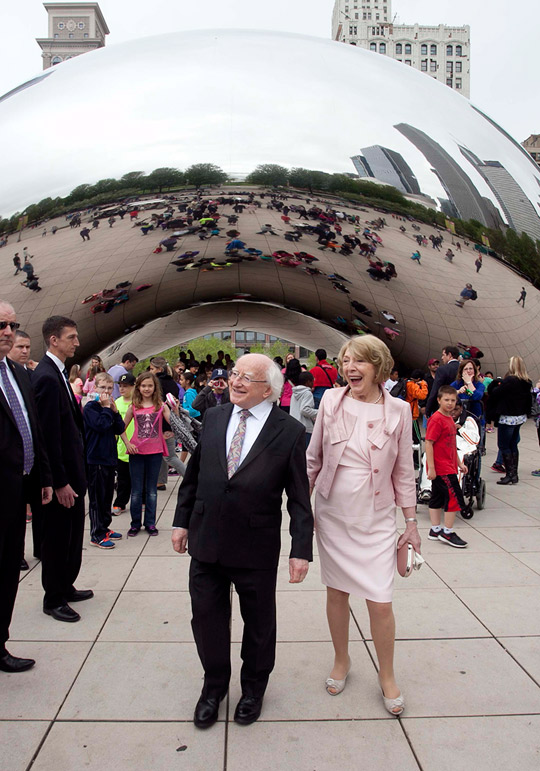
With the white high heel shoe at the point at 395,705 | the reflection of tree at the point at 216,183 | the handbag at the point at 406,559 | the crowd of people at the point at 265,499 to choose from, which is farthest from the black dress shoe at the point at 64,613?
the reflection of tree at the point at 216,183

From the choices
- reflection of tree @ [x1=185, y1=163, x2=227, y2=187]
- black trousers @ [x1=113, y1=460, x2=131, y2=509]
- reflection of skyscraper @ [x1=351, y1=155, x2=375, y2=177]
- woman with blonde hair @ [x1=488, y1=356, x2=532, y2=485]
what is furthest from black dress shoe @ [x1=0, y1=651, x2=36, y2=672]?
reflection of skyscraper @ [x1=351, y1=155, x2=375, y2=177]

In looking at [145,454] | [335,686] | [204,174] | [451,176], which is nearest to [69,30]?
[204,174]

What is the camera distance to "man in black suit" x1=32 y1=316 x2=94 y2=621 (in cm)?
314

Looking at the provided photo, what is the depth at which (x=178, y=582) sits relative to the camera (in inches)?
149

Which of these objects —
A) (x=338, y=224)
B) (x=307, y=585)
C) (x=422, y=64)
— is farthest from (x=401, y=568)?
(x=422, y=64)

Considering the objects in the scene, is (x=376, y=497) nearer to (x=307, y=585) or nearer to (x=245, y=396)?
(x=245, y=396)

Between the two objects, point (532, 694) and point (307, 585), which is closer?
point (532, 694)

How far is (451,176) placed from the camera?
7.31 meters

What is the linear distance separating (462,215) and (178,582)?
586cm

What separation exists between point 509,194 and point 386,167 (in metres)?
1.80

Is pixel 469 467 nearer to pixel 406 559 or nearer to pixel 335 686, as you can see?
pixel 406 559

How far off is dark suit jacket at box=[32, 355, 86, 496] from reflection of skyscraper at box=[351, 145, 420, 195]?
523cm

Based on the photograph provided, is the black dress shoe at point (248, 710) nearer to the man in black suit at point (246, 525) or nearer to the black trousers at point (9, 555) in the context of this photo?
the man in black suit at point (246, 525)

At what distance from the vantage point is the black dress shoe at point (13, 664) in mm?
2678
